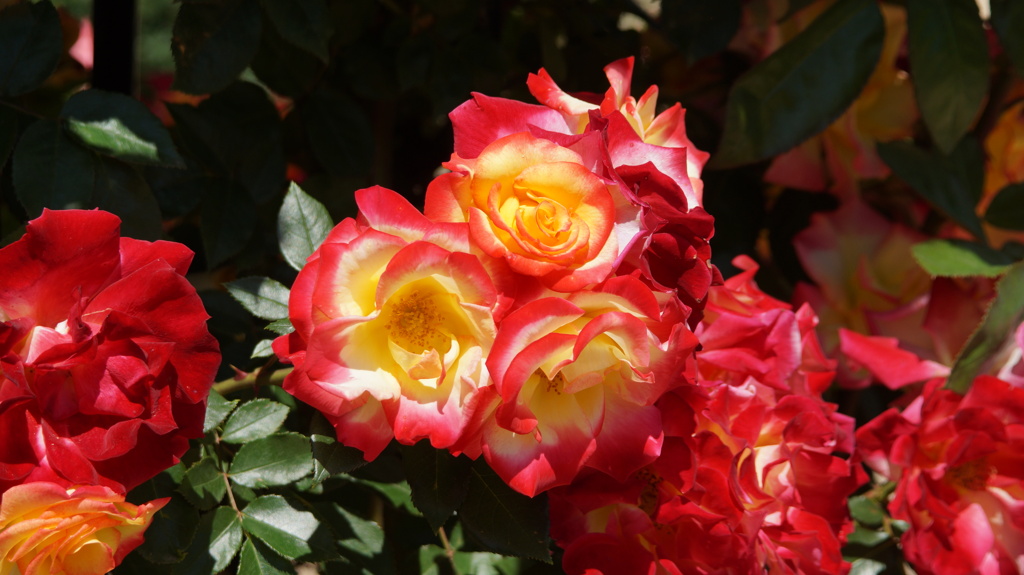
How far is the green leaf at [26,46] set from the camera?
551mm

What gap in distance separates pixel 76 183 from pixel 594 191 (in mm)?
345

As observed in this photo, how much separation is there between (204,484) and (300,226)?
16cm

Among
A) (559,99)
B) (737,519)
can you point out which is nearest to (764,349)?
(737,519)

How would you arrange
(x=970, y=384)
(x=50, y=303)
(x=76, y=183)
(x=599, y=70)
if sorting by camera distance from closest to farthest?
(x=50, y=303)
(x=76, y=183)
(x=970, y=384)
(x=599, y=70)

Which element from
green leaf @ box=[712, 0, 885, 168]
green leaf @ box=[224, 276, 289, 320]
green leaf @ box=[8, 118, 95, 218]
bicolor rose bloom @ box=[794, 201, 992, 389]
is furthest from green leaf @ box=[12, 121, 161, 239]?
bicolor rose bloom @ box=[794, 201, 992, 389]

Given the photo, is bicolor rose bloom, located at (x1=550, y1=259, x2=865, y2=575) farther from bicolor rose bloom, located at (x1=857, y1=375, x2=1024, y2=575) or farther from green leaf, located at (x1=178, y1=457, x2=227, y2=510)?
green leaf, located at (x1=178, y1=457, x2=227, y2=510)

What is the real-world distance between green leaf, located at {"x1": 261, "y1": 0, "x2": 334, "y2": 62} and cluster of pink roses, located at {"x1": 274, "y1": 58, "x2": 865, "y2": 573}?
22cm

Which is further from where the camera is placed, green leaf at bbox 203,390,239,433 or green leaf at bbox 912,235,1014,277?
green leaf at bbox 912,235,1014,277

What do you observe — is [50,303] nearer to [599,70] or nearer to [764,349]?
[764,349]

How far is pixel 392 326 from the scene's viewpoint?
407mm

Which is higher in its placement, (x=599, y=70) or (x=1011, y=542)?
(x=599, y=70)

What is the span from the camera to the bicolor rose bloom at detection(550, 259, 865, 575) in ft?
1.57

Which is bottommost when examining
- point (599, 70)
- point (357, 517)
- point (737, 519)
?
point (357, 517)

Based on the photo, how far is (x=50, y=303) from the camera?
398mm
